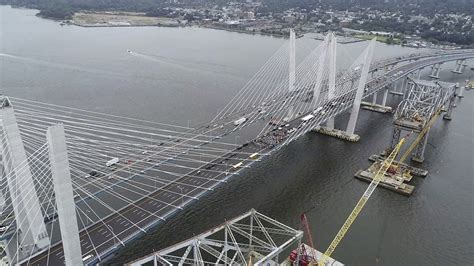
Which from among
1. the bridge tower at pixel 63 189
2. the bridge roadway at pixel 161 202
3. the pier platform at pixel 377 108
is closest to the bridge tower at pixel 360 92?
the bridge roadway at pixel 161 202

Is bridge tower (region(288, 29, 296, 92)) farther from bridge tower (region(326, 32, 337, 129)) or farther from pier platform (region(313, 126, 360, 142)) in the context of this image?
pier platform (region(313, 126, 360, 142))

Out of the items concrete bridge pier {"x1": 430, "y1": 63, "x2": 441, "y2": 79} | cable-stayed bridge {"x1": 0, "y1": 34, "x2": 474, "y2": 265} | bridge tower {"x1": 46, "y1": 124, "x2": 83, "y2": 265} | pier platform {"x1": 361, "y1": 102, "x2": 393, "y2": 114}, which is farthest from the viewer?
concrete bridge pier {"x1": 430, "y1": 63, "x2": 441, "y2": 79}

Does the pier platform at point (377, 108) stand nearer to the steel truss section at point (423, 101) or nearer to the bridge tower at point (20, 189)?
the steel truss section at point (423, 101)

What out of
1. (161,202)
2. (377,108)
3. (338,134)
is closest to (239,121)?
(338,134)

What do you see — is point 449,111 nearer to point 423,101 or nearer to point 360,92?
point 423,101

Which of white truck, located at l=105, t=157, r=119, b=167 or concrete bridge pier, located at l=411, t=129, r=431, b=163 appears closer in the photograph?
white truck, located at l=105, t=157, r=119, b=167

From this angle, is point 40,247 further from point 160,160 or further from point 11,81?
point 11,81

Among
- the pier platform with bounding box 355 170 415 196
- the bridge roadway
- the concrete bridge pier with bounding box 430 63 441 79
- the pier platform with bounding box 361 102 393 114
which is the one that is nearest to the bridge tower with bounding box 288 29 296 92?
the bridge roadway
